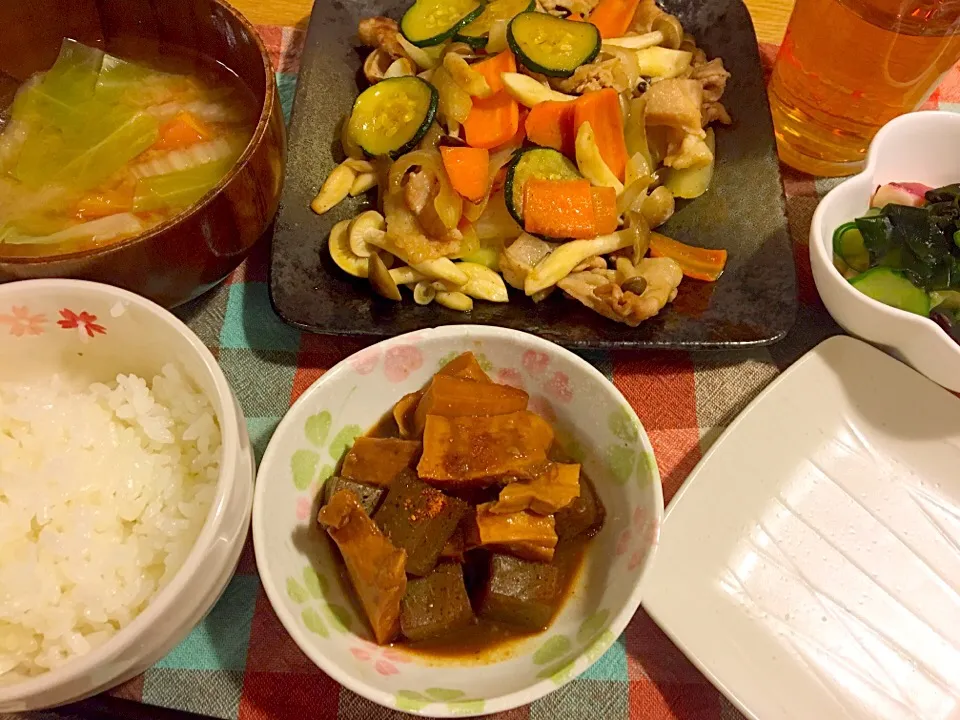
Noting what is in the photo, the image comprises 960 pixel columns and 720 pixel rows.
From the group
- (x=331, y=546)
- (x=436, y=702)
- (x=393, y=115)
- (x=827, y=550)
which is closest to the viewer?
(x=436, y=702)

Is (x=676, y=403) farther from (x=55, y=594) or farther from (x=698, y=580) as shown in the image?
(x=55, y=594)

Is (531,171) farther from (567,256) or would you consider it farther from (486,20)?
(486,20)

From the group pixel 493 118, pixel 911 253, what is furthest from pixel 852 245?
pixel 493 118

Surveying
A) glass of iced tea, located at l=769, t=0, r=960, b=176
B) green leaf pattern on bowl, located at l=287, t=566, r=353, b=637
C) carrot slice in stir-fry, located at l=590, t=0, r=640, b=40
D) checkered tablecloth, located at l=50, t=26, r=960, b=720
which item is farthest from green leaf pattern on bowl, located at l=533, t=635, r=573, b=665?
carrot slice in stir-fry, located at l=590, t=0, r=640, b=40

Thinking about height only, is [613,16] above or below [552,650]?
above

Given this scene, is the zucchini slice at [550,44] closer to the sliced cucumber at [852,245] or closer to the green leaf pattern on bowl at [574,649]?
the sliced cucumber at [852,245]

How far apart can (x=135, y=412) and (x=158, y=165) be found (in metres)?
0.54

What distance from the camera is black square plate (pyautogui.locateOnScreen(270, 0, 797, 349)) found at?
1.45m

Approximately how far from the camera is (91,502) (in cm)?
114

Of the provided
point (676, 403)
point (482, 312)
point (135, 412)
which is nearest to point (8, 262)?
point (135, 412)

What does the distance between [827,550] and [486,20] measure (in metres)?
1.33

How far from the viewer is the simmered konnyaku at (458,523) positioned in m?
1.09

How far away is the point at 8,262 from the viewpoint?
1.19 metres

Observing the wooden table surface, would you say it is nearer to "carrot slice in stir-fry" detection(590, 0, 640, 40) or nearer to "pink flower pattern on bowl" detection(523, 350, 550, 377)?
"carrot slice in stir-fry" detection(590, 0, 640, 40)
